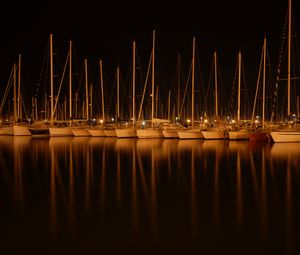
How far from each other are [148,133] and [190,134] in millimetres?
4288

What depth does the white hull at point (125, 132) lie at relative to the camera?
41.8 m

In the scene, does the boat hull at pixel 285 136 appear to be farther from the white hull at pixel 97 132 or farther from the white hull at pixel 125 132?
the white hull at pixel 97 132

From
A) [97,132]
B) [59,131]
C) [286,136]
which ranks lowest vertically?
[97,132]

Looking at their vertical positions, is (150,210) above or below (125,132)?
below

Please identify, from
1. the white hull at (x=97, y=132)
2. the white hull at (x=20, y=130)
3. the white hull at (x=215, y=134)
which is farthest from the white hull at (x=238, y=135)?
the white hull at (x=20, y=130)

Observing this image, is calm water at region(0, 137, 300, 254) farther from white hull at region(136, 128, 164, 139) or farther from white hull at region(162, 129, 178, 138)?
white hull at region(162, 129, 178, 138)

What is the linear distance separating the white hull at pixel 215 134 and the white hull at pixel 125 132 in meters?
7.66

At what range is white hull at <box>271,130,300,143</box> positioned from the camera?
31844mm

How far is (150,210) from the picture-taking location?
31.4ft

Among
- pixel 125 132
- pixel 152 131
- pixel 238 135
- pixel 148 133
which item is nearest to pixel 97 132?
pixel 125 132

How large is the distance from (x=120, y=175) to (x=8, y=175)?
4535 millimetres

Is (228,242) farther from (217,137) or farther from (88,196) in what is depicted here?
(217,137)

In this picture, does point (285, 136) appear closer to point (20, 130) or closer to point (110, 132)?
point (110, 132)

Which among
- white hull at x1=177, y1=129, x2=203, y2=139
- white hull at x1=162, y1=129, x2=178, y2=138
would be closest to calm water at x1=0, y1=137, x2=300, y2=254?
white hull at x1=177, y1=129, x2=203, y2=139
